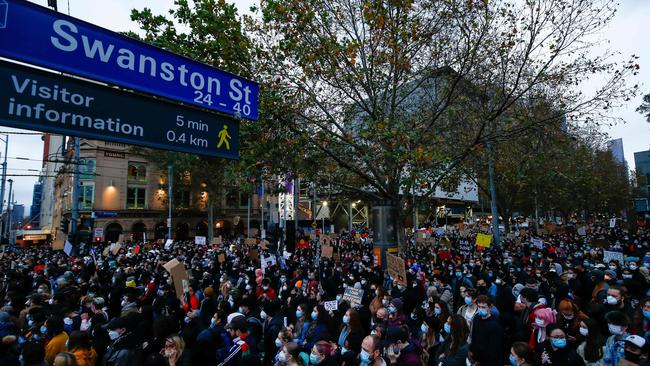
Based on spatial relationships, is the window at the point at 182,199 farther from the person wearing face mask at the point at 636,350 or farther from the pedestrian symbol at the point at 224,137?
the person wearing face mask at the point at 636,350

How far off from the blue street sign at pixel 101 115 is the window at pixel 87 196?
1748 inches

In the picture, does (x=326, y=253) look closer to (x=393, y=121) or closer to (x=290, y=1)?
(x=393, y=121)

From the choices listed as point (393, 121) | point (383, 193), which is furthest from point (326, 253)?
point (393, 121)

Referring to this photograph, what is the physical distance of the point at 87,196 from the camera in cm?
4153

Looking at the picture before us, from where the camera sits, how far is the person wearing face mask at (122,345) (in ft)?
16.0

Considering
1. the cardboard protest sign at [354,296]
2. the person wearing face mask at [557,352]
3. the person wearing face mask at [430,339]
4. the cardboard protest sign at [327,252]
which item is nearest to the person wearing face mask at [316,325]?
the cardboard protest sign at [354,296]

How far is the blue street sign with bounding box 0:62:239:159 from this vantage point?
291 centimetres

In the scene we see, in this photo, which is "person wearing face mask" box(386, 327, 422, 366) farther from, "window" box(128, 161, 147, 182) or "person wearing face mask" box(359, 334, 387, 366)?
"window" box(128, 161, 147, 182)

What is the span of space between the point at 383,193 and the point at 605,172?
46.2m

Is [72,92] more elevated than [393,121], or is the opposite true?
[393,121]

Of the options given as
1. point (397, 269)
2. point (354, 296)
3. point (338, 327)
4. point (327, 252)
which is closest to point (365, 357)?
point (338, 327)

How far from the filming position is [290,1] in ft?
37.3

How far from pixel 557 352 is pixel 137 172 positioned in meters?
47.7

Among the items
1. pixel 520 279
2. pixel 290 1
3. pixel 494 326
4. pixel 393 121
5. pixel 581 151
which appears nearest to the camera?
pixel 494 326
